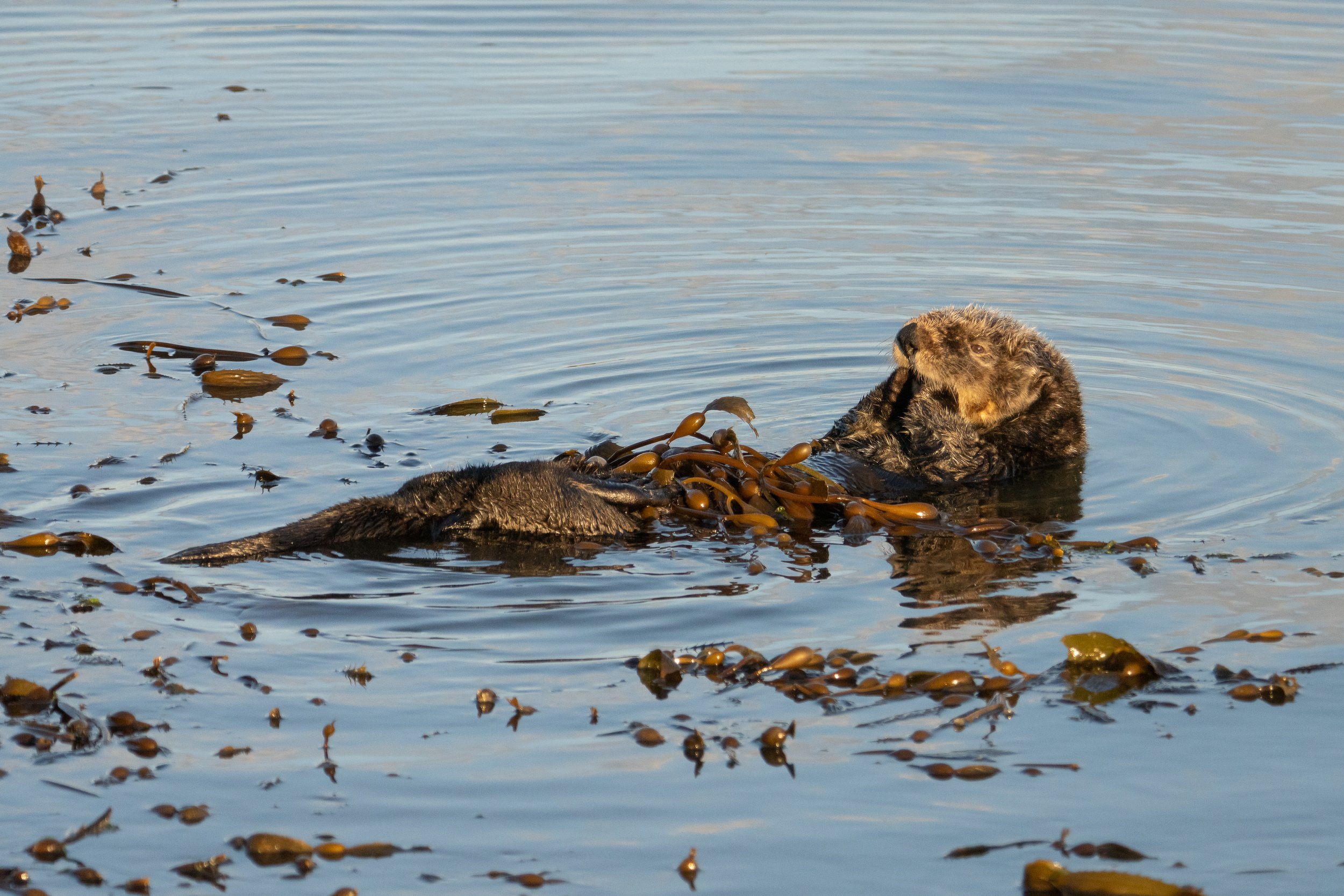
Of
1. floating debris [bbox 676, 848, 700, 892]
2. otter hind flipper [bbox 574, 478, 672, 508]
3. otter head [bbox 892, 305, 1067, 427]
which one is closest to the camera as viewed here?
floating debris [bbox 676, 848, 700, 892]

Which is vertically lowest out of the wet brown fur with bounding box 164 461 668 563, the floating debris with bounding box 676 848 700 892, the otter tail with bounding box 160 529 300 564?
the floating debris with bounding box 676 848 700 892

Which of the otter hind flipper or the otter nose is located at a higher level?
the otter nose

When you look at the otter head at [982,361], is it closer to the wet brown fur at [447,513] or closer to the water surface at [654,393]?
the water surface at [654,393]

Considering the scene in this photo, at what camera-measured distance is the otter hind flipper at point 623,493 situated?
4.75 m

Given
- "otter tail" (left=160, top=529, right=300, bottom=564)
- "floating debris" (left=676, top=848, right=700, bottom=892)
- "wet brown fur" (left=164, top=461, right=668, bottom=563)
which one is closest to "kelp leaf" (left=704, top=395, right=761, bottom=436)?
"wet brown fur" (left=164, top=461, right=668, bottom=563)

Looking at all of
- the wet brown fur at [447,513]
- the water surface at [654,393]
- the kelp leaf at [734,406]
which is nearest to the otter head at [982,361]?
the water surface at [654,393]

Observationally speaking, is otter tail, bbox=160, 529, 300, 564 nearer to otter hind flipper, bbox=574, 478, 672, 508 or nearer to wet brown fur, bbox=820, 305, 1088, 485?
otter hind flipper, bbox=574, 478, 672, 508

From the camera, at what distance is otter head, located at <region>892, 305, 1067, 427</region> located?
5.91 m

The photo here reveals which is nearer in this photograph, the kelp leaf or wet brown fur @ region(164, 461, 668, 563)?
wet brown fur @ region(164, 461, 668, 563)

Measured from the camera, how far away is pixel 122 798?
10.3ft

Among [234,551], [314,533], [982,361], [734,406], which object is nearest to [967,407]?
[982,361]

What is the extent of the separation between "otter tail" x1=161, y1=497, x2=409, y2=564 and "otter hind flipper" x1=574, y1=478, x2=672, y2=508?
0.61 metres

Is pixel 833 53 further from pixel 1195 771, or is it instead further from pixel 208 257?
pixel 1195 771

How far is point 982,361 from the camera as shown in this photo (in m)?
6.01
